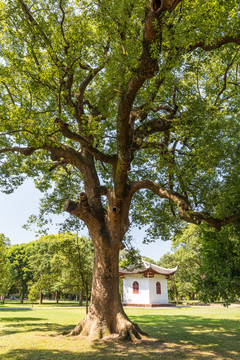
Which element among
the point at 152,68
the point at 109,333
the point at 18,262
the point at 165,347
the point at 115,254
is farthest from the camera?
the point at 18,262

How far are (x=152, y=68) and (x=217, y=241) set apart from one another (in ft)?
20.1

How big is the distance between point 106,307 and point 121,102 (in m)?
6.90

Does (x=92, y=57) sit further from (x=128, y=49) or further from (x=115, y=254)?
(x=115, y=254)

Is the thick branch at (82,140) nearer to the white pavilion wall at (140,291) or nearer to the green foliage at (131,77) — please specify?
the green foliage at (131,77)

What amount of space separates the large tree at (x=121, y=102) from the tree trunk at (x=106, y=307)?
35 millimetres

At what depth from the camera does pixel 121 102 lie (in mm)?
7293

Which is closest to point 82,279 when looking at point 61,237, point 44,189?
point 61,237

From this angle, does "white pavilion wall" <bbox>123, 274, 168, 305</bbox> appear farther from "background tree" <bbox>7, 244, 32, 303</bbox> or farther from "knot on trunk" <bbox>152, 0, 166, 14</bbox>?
"knot on trunk" <bbox>152, 0, 166, 14</bbox>

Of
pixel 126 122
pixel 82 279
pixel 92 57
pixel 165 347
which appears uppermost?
pixel 92 57

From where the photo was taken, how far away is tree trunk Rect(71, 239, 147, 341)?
877cm

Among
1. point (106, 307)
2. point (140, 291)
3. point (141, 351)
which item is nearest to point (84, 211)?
point (106, 307)

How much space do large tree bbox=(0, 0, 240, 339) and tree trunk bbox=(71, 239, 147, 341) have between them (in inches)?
1.4

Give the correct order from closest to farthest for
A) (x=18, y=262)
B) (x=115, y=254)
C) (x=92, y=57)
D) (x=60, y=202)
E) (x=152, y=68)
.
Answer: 1. (x=152, y=68)
2. (x=115, y=254)
3. (x=92, y=57)
4. (x=60, y=202)
5. (x=18, y=262)

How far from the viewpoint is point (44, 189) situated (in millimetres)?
14320
